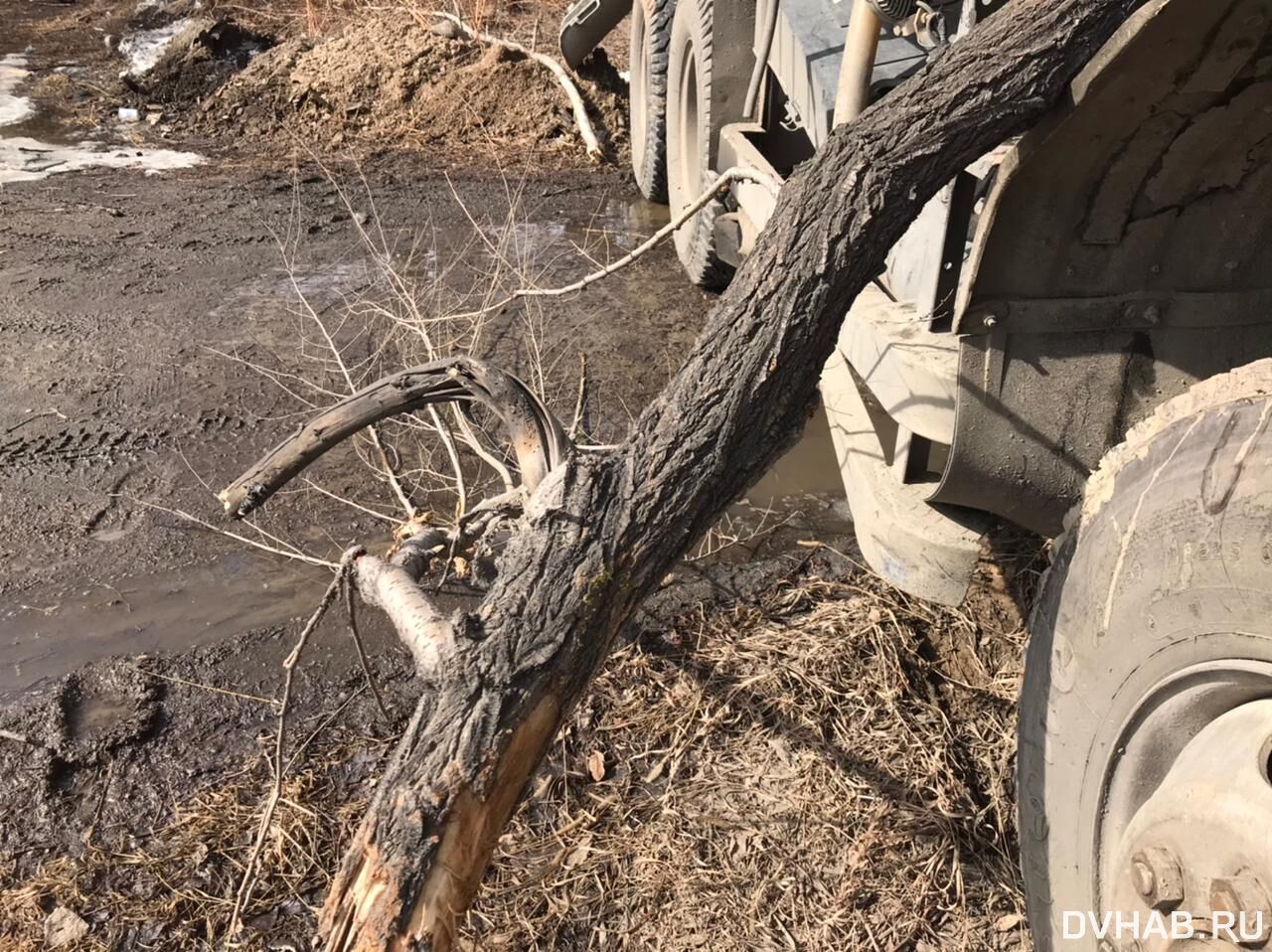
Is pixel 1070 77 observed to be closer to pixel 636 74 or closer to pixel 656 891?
pixel 656 891

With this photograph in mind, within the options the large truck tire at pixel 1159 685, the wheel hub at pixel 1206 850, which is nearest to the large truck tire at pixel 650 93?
the large truck tire at pixel 1159 685

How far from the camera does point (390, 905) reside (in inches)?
68.2

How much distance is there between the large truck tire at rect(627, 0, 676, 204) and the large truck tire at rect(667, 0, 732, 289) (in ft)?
0.79

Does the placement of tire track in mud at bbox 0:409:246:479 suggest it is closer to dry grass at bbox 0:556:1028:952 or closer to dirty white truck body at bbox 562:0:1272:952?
dry grass at bbox 0:556:1028:952

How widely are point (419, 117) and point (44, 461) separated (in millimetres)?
4915

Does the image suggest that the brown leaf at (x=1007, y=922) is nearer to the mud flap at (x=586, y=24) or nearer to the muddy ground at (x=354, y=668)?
the muddy ground at (x=354, y=668)

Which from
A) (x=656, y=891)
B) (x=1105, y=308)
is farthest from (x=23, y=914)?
(x=1105, y=308)

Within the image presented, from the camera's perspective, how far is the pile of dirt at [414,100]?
26.4ft

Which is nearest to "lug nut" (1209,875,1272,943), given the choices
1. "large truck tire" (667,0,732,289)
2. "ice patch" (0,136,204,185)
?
"large truck tire" (667,0,732,289)

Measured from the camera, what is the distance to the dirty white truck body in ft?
4.91

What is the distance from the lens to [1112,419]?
2.40m

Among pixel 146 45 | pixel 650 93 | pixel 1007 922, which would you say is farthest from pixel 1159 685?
pixel 146 45

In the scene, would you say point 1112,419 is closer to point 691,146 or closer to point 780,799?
point 780,799

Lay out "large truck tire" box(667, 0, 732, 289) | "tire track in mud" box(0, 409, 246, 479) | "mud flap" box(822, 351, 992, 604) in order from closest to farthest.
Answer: "mud flap" box(822, 351, 992, 604) → "tire track in mud" box(0, 409, 246, 479) → "large truck tire" box(667, 0, 732, 289)
